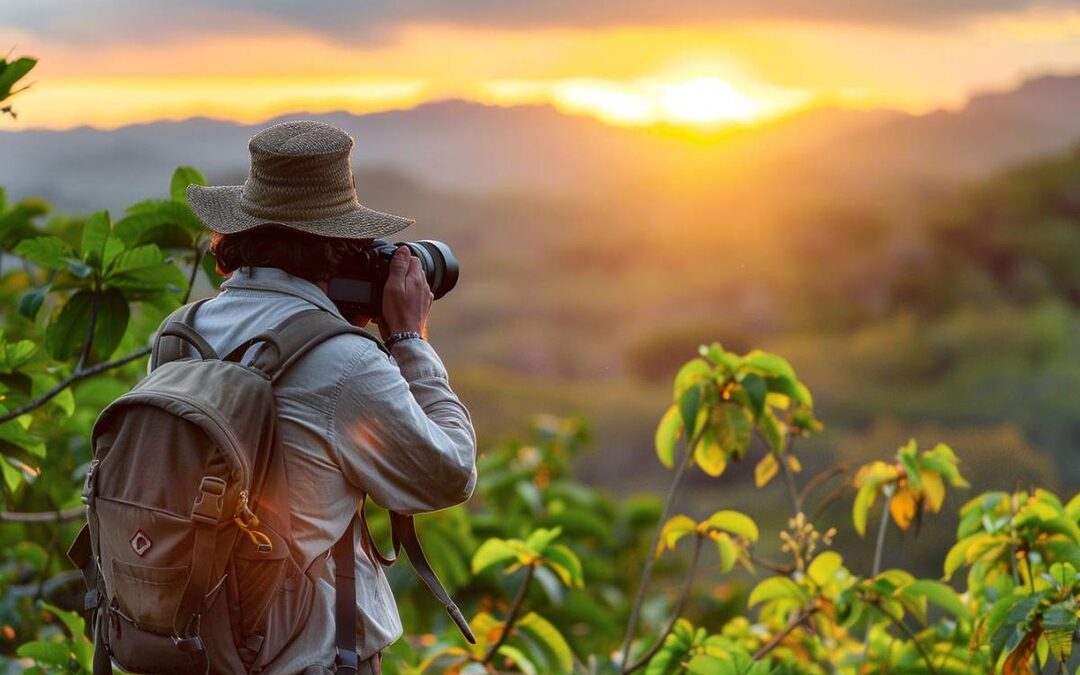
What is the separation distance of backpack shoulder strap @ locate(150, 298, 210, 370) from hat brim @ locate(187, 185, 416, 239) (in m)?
0.12

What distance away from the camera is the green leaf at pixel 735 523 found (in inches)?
101

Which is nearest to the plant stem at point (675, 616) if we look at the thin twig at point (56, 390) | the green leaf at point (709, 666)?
the green leaf at point (709, 666)

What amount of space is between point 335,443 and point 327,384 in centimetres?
8

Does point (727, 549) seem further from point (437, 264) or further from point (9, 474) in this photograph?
point (9, 474)

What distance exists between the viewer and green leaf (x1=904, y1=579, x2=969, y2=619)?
98.3 inches

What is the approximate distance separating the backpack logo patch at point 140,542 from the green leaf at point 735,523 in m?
1.34

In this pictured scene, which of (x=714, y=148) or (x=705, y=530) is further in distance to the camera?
(x=714, y=148)

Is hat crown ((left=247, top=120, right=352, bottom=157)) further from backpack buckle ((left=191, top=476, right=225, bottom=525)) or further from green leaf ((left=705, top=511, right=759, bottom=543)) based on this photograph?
green leaf ((left=705, top=511, right=759, bottom=543))

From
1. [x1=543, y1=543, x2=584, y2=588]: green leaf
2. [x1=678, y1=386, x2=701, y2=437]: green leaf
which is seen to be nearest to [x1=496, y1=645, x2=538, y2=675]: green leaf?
[x1=543, y1=543, x2=584, y2=588]: green leaf

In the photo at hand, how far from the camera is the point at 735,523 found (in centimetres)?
259

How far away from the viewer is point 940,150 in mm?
15156

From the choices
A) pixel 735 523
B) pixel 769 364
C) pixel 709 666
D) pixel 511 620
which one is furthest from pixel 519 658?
pixel 769 364

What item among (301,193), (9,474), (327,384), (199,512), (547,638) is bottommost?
(547,638)

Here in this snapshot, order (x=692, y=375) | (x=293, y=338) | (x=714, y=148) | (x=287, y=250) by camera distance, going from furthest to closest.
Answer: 1. (x=714, y=148)
2. (x=692, y=375)
3. (x=287, y=250)
4. (x=293, y=338)
